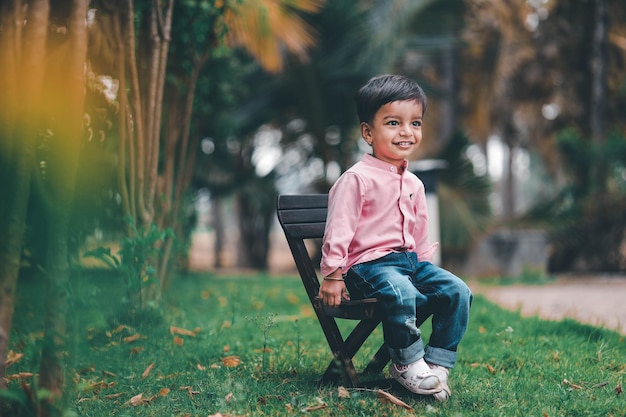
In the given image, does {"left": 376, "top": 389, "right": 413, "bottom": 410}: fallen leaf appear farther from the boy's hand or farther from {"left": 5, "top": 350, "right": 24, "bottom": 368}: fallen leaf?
{"left": 5, "top": 350, "right": 24, "bottom": 368}: fallen leaf

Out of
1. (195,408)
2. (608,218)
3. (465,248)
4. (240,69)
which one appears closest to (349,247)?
(195,408)

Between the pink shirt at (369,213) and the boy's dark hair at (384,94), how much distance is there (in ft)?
0.73

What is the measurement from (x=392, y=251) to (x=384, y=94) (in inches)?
27.6

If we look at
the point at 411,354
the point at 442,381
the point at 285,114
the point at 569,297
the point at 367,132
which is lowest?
the point at 569,297

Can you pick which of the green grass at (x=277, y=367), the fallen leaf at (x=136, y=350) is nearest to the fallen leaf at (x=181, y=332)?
the green grass at (x=277, y=367)

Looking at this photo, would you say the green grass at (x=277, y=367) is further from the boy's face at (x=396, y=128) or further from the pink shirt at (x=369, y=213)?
the boy's face at (x=396, y=128)

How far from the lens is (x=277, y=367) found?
3.33m

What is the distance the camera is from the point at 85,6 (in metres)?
2.43

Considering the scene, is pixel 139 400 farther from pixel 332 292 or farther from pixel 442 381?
pixel 442 381

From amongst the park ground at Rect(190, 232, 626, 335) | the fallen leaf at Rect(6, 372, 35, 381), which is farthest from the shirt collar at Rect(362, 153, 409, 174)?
the park ground at Rect(190, 232, 626, 335)

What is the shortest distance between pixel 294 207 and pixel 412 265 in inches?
25.1

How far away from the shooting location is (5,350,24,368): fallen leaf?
3474 millimetres

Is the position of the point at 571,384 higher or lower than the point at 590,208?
lower

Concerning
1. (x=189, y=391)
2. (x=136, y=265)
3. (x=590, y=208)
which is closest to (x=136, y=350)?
(x=136, y=265)
